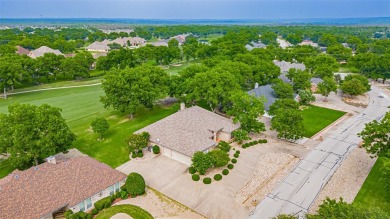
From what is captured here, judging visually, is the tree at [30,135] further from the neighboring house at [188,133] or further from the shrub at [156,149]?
the neighboring house at [188,133]

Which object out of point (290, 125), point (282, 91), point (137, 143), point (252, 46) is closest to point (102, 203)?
point (137, 143)

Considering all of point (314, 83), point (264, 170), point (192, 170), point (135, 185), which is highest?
point (135, 185)

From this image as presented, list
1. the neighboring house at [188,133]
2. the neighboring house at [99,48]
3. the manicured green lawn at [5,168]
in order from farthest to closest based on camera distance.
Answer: the neighboring house at [99,48], the neighboring house at [188,133], the manicured green lawn at [5,168]

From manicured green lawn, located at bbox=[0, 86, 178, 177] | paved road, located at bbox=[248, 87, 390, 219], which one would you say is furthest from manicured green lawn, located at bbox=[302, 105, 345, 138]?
manicured green lawn, located at bbox=[0, 86, 178, 177]

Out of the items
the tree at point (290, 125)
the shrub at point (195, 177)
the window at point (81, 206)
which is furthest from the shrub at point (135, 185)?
the tree at point (290, 125)

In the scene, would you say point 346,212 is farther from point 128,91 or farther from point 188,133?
point 128,91

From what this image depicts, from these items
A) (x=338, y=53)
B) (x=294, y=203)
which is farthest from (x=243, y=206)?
(x=338, y=53)

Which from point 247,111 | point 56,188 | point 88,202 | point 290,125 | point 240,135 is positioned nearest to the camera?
point 56,188

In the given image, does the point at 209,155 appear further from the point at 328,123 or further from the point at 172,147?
the point at 328,123
